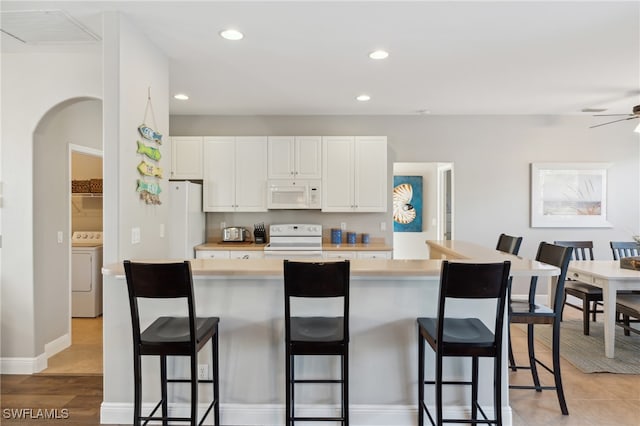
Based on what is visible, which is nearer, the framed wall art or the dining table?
the dining table

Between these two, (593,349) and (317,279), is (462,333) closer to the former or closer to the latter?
(317,279)

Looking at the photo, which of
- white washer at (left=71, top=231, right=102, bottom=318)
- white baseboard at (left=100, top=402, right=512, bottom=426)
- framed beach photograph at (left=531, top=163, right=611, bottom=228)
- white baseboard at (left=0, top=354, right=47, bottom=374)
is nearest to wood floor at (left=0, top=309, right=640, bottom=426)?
white baseboard at (left=0, top=354, right=47, bottom=374)

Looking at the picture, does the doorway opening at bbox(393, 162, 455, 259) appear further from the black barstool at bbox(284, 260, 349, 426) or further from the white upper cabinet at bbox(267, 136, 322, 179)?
the black barstool at bbox(284, 260, 349, 426)

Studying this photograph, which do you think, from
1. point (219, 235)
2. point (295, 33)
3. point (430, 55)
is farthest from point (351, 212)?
point (295, 33)

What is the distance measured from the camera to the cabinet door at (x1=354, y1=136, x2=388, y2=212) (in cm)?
477

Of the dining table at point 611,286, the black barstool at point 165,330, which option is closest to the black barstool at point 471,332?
the black barstool at point 165,330

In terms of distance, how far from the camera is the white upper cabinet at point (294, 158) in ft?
15.7

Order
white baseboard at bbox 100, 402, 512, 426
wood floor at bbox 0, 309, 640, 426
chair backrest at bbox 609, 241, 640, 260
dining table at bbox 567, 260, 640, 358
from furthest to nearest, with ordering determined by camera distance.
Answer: chair backrest at bbox 609, 241, 640, 260
dining table at bbox 567, 260, 640, 358
wood floor at bbox 0, 309, 640, 426
white baseboard at bbox 100, 402, 512, 426

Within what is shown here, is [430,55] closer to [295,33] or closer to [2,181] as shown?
[295,33]

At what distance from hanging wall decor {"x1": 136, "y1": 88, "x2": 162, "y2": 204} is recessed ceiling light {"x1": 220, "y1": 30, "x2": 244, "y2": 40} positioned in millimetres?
662

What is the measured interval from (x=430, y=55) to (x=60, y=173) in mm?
3446

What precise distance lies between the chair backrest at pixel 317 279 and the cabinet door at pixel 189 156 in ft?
11.1

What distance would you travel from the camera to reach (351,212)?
5043mm

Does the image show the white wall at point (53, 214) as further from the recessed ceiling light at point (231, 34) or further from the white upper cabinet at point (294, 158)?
the white upper cabinet at point (294, 158)
